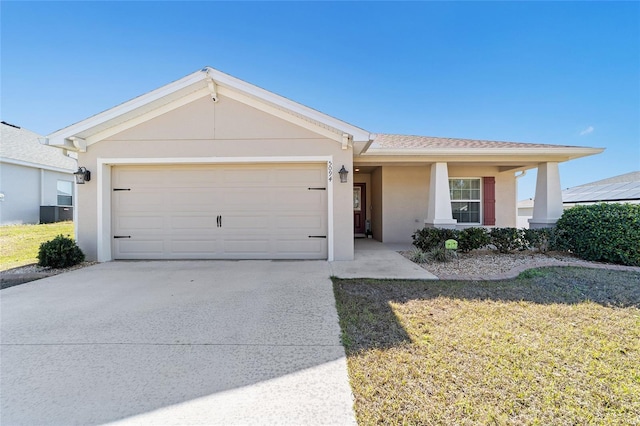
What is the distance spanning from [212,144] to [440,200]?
22.3ft

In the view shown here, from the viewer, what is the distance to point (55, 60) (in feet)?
Result: 30.7

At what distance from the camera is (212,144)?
22.9 ft

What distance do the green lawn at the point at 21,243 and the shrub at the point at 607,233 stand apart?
14.1m

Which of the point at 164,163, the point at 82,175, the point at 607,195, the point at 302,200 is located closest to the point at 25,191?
the point at 82,175

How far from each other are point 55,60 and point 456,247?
14.1 metres

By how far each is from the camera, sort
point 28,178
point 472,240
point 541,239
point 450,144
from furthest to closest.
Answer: point 28,178 < point 450,144 < point 541,239 < point 472,240

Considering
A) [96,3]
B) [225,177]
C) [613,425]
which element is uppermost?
[96,3]

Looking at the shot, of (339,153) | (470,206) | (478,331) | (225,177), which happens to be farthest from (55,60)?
(470,206)

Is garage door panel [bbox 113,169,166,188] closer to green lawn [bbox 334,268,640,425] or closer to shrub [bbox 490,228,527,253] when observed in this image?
green lawn [bbox 334,268,640,425]

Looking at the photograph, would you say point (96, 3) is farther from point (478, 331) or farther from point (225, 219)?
point (478, 331)

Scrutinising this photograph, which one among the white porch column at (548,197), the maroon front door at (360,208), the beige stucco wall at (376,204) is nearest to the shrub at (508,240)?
the white porch column at (548,197)

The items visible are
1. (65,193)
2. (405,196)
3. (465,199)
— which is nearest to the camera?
(405,196)

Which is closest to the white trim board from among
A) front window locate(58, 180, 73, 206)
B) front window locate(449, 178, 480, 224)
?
front window locate(449, 178, 480, 224)

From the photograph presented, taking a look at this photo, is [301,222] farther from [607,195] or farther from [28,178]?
[607,195]
